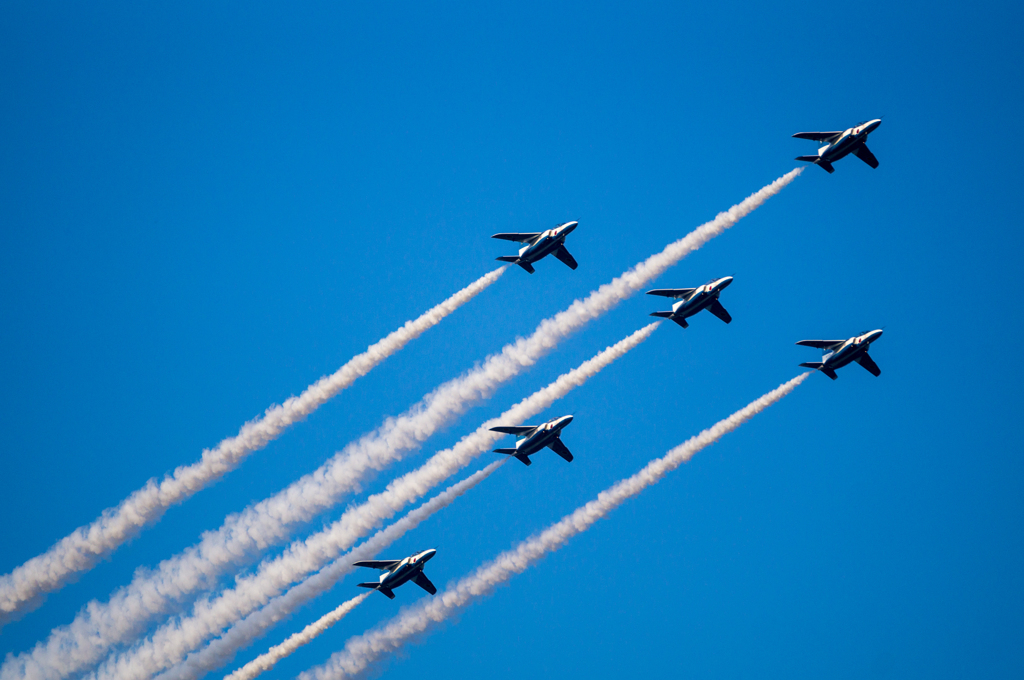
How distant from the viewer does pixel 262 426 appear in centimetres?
5181

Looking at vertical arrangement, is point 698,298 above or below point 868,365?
above

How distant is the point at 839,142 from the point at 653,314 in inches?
642

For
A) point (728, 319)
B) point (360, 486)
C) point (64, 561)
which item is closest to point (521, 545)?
point (360, 486)

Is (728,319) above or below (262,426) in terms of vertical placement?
below

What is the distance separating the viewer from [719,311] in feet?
174

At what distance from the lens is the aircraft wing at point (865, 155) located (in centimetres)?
5316

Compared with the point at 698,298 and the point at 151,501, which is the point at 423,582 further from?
the point at 698,298

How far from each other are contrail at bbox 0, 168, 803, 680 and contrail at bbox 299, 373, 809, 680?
8.29 m

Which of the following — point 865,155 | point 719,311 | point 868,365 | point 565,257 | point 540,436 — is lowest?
point 868,365

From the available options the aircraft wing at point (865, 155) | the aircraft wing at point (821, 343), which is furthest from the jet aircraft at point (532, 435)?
the aircraft wing at point (865, 155)

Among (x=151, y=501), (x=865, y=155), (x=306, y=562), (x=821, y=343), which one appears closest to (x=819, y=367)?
(x=821, y=343)

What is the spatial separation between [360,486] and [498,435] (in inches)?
359

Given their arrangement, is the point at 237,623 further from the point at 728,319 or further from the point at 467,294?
the point at 728,319

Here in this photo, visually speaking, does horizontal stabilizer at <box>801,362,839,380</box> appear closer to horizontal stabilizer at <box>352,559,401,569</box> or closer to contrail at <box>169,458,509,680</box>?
contrail at <box>169,458,509,680</box>
